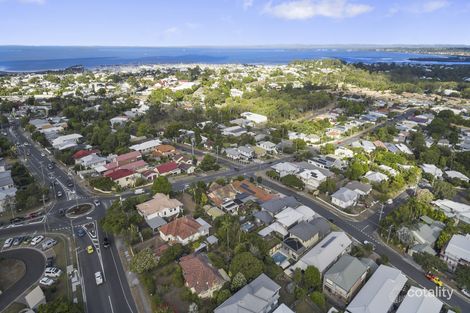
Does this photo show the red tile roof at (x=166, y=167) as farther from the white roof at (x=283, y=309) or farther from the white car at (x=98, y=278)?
the white roof at (x=283, y=309)

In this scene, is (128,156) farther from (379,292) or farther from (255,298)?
(379,292)

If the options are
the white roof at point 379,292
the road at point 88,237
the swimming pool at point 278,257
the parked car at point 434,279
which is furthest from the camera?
the swimming pool at point 278,257

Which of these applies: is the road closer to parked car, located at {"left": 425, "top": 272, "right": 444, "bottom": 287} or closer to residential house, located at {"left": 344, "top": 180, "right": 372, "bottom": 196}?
parked car, located at {"left": 425, "top": 272, "right": 444, "bottom": 287}

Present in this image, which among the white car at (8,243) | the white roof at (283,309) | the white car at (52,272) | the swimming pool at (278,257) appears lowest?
the swimming pool at (278,257)

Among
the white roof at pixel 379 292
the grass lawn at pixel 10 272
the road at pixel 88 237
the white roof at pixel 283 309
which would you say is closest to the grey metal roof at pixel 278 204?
the white roof at pixel 379 292

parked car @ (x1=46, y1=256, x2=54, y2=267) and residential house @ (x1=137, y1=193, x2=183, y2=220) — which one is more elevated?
residential house @ (x1=137, y1=193, x2=183, y2=220)

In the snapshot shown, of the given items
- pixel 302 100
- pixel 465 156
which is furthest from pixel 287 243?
pixel 302 100

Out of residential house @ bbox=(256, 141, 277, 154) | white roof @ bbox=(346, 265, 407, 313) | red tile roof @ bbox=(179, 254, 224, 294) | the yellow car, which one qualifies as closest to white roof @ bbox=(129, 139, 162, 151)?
residential house @ bbox=(256, 141, 277, 154)

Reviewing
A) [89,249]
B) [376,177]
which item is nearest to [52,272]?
[89,249]
